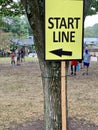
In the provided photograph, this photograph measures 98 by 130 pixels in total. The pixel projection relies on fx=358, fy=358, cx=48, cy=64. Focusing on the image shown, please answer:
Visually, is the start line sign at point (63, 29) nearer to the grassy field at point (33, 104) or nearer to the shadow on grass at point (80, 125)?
the shadow on grass at point (80, 125)

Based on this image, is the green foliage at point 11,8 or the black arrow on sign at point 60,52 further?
the green foliage at point 11,8

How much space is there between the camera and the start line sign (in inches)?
183

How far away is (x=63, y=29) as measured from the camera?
4641mm

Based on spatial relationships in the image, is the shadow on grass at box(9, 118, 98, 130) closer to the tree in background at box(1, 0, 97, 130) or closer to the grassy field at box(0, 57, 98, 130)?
the grassy field at box(0, 57, 98, 130)

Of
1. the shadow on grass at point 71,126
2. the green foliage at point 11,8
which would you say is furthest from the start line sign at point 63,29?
the green foliage at point 11,8

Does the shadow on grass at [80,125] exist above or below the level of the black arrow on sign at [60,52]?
below

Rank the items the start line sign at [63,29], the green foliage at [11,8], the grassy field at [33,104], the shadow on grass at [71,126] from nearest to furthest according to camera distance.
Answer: the start line sign at [63,29], the shadow on grass at [71,126], the grassy field at [33,104], the green foliage at [11,8]

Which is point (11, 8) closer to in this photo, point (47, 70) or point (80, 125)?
point (80, 125)

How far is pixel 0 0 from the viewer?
1806 cm

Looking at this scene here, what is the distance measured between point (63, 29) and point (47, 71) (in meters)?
1.20

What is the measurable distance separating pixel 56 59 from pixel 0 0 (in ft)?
45.9

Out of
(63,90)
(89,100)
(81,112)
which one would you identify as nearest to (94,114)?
(81,112)

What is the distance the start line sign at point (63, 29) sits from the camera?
4.64 m

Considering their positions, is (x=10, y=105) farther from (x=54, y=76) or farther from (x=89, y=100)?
(x=54, y=76)
